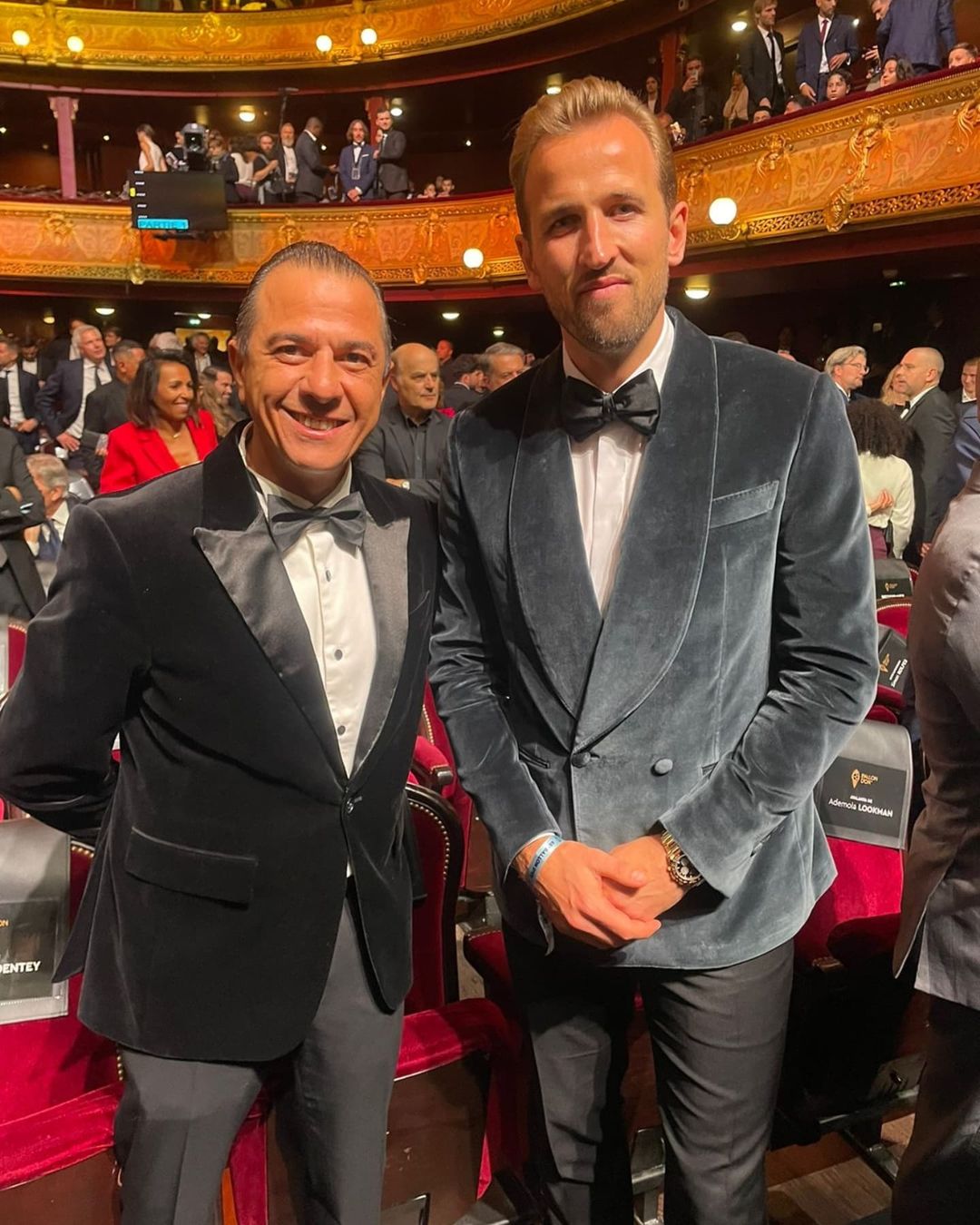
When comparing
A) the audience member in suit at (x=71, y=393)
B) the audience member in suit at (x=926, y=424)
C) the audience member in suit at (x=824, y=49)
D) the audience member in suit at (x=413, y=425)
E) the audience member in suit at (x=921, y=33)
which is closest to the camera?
the audience member in suit at (x=413, y=425)

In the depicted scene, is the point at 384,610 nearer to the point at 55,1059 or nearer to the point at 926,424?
the point at 55,1059

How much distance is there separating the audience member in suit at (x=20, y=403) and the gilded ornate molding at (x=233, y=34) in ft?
20.2

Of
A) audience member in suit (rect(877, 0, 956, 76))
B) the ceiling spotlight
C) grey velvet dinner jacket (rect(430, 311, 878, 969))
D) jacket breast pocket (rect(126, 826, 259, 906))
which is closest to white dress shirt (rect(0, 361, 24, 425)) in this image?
the ceiling spotlight

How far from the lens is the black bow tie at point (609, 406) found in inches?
41.0

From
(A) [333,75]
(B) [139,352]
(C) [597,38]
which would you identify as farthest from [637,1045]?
(A) [333,75]

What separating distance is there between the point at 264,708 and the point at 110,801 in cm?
28

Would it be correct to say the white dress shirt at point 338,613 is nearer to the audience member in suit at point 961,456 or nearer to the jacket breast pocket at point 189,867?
the jacket breast pocket at point 189,867

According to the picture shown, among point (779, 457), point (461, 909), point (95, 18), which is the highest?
point (95, 18)

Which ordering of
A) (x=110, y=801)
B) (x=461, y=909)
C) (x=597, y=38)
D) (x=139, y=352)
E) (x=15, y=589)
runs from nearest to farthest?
(x=110, y=801), (x=461, y=909), (x=15, y=589), (x=139, y=352), (x=597, y=38)

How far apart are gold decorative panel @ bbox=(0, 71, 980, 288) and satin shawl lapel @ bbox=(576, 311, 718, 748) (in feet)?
21.0

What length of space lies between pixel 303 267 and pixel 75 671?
1.74ft

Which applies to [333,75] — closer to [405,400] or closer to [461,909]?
[405,400]

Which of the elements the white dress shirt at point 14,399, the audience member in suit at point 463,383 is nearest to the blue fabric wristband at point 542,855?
the audience member in suit at point 463,383

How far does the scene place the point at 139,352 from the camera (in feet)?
18.6
